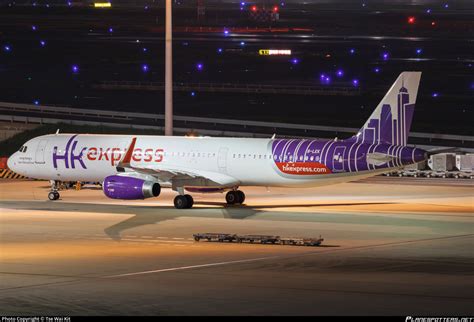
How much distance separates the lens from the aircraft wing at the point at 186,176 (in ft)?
168

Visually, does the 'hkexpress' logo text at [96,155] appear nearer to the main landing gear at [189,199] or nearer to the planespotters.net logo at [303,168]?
the main landing gear at [189,199]

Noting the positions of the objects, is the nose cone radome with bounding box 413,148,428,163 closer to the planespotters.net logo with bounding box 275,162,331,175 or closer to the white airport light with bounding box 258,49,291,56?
the planespotters.net logo with bounding box 275,162,331,175

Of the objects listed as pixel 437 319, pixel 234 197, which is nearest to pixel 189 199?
pixel 234 197

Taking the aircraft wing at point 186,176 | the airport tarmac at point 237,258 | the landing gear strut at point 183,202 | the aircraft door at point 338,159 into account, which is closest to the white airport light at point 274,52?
the airport tarmac at point 237,258

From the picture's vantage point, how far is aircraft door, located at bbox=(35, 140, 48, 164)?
5688 cm

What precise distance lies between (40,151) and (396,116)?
19582mm

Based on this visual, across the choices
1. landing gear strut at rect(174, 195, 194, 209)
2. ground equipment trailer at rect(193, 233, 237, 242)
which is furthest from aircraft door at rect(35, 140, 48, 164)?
ground equipment trailer at rect(193, 233, 237, 242)

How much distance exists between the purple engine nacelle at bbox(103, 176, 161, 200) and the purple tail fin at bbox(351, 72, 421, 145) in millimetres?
10470

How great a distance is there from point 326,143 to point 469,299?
26.5m

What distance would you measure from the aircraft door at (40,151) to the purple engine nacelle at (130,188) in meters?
8.27

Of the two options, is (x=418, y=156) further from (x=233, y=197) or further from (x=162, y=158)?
(x=162, y=158)

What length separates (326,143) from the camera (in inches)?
2010

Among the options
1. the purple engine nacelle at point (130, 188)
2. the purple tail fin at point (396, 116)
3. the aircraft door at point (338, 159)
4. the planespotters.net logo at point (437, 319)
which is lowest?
the planespotters.net logo at point (437, 319)

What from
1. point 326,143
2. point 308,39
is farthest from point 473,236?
point 308,39
